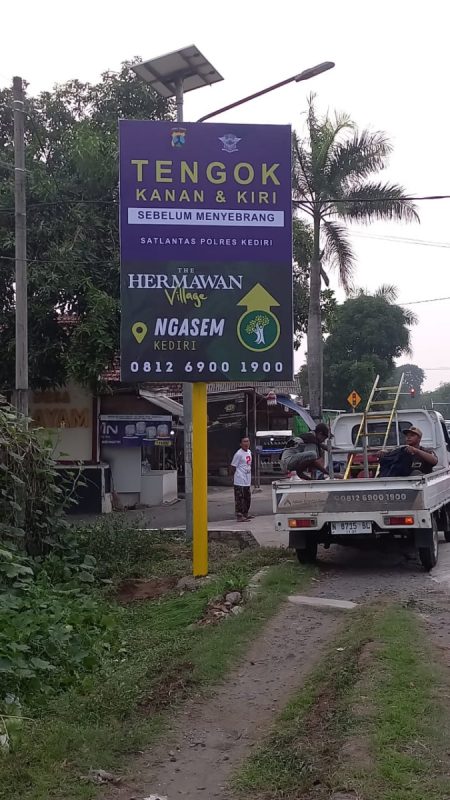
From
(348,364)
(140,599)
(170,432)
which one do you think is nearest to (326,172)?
(170,432)

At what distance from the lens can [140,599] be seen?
30.5 ft

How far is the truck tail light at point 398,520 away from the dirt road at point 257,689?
2.27 feet

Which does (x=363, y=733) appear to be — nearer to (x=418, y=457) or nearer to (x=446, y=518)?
(x=418, y=457)

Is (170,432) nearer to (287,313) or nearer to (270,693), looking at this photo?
(287,313)

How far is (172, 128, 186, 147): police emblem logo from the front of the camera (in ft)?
30.9

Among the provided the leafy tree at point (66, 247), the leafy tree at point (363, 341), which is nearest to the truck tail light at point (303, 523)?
the leafy tree at point (66, 247)

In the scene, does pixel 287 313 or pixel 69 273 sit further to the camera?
pixel 69 273

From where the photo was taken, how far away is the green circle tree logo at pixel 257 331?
9.56m

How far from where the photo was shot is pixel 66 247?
1577 centimetres

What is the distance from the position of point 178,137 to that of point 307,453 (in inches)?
175

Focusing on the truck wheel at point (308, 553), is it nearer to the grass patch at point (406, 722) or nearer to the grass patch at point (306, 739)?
the grass patch at point (406, 722)

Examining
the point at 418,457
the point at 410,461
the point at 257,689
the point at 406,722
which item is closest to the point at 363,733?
the point at 406,722

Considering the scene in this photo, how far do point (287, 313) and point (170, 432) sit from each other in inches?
405

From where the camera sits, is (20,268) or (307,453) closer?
(307,453)
